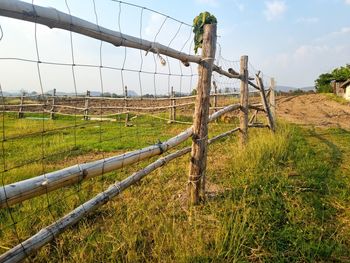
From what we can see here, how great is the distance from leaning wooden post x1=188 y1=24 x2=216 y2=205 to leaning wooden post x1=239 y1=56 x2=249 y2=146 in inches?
99.2

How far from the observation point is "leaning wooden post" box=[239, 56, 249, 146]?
5.61 meters

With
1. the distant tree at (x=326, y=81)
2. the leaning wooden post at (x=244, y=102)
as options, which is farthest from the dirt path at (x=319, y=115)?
the distant tree at (x=326, y=81)

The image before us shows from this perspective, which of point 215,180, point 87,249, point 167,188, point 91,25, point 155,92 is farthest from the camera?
point 215,180

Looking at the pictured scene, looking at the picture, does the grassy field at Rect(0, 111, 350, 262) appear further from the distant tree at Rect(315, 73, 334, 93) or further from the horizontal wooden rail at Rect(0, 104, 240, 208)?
the distant tree at Rect(315, 73, 334, 93)

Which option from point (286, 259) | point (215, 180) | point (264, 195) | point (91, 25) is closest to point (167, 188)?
point (215, 180)

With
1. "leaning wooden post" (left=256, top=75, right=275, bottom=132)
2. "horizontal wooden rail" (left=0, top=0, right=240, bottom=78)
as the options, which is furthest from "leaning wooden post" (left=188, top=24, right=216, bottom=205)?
"leaning wooden post" (left=256, top=75, right=275, bottom=132)

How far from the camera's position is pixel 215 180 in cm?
407

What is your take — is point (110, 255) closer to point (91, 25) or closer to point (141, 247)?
point (141, 247)

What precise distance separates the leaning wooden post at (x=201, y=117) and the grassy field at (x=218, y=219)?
21 centimetres

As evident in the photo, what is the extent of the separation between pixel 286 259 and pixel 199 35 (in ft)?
7.23

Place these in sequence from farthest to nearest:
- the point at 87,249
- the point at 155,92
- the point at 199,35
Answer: the point at 199,35, the point at 155,92, the point at 87,249

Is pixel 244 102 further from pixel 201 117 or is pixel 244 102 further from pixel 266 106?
pixel 201 117

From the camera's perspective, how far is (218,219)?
266 cm

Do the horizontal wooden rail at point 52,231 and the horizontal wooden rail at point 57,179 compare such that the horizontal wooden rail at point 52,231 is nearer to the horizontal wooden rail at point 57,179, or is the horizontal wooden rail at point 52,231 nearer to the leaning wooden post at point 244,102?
the horizontal wooden rail at point 57,179
